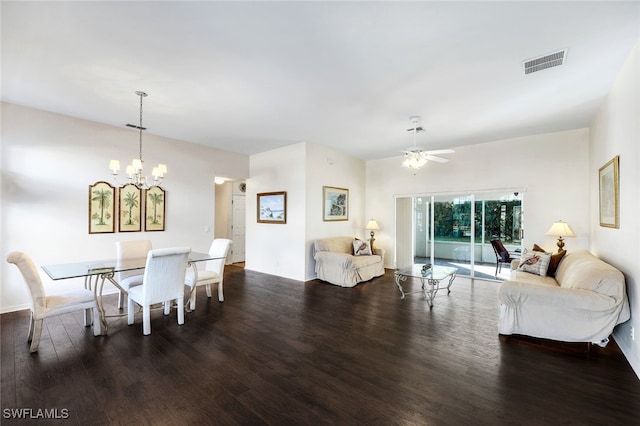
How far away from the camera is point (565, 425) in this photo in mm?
1865

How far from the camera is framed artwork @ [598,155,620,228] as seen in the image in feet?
10.3

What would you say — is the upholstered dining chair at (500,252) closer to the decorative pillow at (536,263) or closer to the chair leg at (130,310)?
the decorative pillow at (536,263)

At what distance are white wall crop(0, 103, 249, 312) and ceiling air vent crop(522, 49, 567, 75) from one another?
5.92 m

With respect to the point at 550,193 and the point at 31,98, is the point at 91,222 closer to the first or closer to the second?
the point at 31,98

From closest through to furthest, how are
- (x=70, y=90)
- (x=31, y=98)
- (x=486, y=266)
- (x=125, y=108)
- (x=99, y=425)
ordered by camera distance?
1. (x=99, y=425)
2. (x=70, y=90)
3. (x=31, y=98)
4. (x=125, y=108)
5. (x=486, y=266)

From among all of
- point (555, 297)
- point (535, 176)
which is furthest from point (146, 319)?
point (535, 176)

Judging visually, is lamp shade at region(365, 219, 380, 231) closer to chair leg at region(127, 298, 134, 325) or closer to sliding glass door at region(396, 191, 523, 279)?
sliding glass door at region(396, 191, 523, 279)

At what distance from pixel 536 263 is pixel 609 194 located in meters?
1.48

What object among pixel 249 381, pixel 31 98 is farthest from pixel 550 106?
pixel 31 98

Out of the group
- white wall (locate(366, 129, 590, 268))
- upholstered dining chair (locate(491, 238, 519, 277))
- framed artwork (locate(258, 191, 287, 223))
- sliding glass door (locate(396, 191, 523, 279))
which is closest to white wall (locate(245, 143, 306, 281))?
framed artwork (locate(258, 191, 287, 223))

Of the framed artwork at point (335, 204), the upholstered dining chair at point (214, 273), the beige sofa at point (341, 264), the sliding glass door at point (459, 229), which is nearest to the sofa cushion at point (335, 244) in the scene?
the beige sofa at point (341, 264)

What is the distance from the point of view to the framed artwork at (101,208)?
4.63 metres

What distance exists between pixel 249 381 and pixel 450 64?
11.8ft

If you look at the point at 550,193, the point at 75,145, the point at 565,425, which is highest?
the point at 75,145
